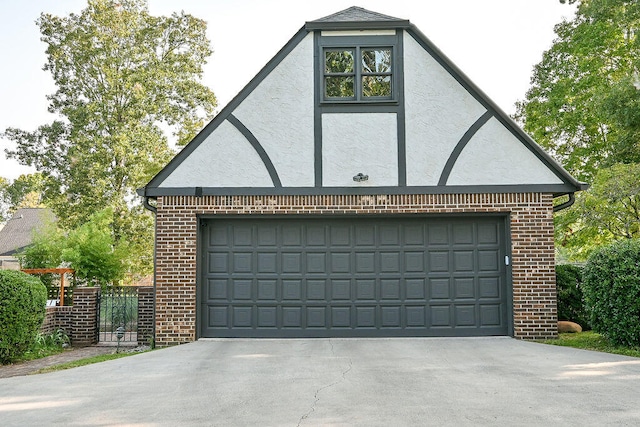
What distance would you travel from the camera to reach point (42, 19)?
24.4 meters

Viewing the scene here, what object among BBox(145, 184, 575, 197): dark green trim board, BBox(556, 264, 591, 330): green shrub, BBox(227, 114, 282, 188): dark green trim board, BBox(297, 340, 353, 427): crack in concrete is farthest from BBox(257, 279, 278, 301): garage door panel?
BBox(556, 264, 591, 330): green shrub

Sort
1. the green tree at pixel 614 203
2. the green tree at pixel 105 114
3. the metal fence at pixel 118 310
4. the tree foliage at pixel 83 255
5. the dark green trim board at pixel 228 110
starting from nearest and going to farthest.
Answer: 1. the dark green trim board at pixel 228 110
2. the metal fence at pixel 118 310
3. the green tree at pixel 614 203
4. the tree foliage at pixel 83 255
5. the green tree at pixel 105 114

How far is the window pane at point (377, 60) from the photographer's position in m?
11.0

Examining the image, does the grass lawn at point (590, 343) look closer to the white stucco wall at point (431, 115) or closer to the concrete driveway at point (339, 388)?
the concrete driveway at point (339, 388)

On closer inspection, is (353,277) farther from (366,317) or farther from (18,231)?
(18,231)

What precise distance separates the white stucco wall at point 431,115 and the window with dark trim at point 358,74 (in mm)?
404

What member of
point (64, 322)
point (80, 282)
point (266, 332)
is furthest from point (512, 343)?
point (80, 282)

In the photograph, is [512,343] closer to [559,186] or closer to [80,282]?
[559,186]

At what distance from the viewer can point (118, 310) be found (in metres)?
13.3

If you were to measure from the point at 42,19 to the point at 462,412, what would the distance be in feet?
81.5

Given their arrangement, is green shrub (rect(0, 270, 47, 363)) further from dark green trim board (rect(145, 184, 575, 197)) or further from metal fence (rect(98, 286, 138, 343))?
metal fence (rect(98, 286, 138, 343))

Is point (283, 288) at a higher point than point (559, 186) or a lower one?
lower

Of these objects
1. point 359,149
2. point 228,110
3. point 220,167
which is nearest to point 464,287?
point 359,149

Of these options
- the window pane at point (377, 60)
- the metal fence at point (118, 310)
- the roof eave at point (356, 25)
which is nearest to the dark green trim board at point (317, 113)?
the roof eave at point (356, 25)
